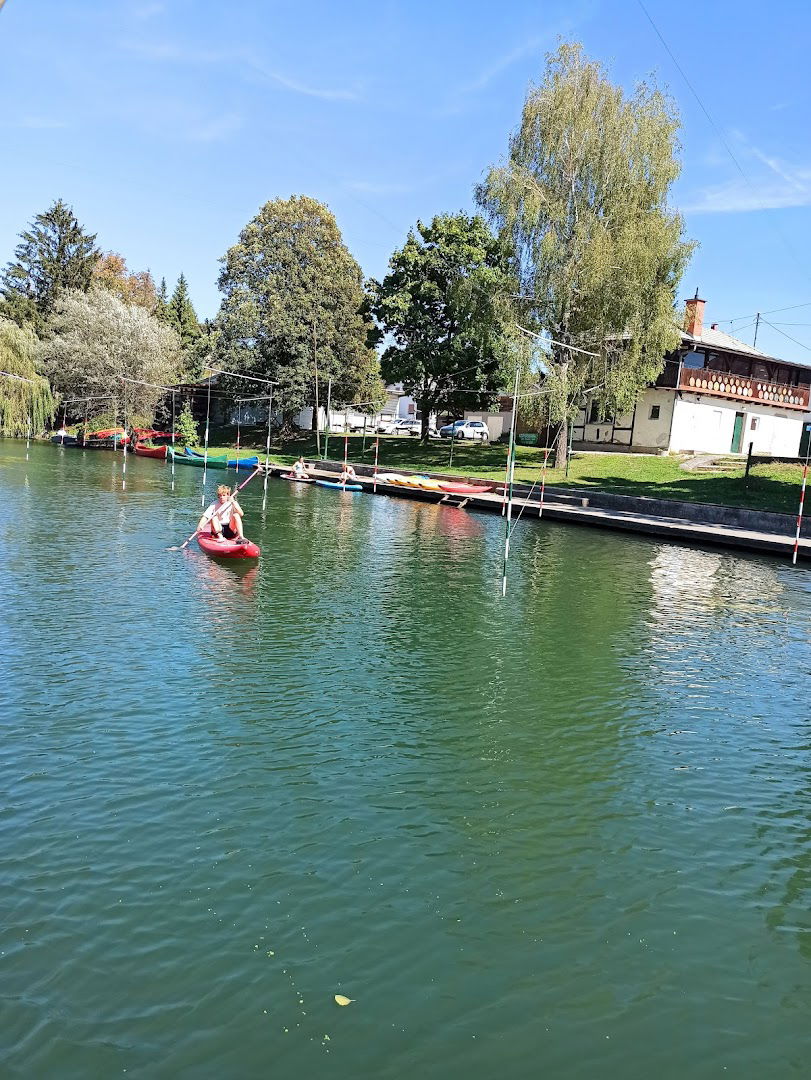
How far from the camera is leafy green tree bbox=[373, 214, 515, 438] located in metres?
59.3

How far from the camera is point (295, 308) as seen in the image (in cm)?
6906

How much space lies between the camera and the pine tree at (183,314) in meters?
95.4

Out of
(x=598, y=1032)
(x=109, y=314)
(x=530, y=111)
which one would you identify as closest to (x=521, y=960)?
(x=598, y=1032)

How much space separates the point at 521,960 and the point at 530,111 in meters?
47.6

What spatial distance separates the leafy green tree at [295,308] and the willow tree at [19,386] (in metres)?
14.4

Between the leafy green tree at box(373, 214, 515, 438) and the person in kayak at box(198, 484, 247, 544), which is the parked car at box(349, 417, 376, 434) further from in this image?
the person in kayak at box(198, 484, 247, 544)

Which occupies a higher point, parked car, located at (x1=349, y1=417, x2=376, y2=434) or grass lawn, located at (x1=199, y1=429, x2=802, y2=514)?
parked car, located at (x1=349, y1=417, x2=376, y2=434)

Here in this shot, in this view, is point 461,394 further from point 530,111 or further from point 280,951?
point 280,951

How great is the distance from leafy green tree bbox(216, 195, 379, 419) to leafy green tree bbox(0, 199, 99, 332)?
79.0 feet

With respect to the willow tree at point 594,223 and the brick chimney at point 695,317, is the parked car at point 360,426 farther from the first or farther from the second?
the willow tree at point 594,223

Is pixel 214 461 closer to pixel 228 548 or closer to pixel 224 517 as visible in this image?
pixel 224 517

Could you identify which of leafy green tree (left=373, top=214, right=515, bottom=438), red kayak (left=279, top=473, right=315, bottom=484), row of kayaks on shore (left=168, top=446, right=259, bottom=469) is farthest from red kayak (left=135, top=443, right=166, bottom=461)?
leafy green tree (left=373, top=214, right=515, bottom=438)

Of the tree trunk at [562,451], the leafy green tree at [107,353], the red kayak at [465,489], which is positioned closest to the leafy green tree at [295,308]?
the leafy green tree at [107,353]

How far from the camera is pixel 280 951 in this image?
6746mm
